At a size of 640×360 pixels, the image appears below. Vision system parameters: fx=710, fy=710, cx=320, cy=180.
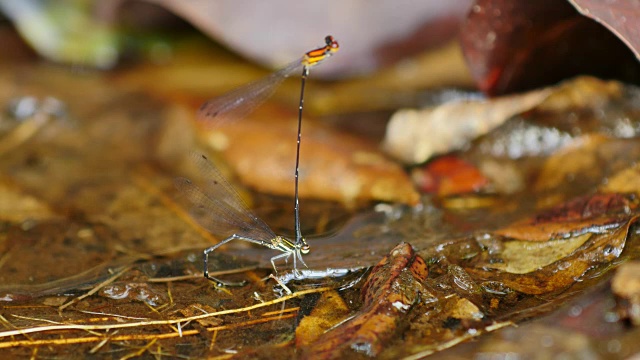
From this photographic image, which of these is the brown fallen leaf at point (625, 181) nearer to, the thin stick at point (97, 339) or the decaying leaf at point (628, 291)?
the decaying leaf at point (628, 291)

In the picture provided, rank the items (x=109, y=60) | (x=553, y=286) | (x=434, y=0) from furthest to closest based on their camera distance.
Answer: (x=109, y=60) → (x=434, y=0) → (x=553, y=286)

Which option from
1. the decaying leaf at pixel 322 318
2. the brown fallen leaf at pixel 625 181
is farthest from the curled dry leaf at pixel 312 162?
the decaying leaf at pixel 322 318

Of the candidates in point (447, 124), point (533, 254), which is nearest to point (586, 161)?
point (447, 124)

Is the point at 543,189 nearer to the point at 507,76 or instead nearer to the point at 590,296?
the point at 507,76

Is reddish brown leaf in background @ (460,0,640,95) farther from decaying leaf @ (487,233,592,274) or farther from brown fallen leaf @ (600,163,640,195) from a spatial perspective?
decaying leaf @ (487,233,592,274)

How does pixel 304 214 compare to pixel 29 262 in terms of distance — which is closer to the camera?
pixel 29 262

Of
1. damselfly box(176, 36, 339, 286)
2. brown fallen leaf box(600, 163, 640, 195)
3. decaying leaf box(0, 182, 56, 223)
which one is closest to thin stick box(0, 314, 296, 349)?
damselfly box(176, 36, 339, 286)

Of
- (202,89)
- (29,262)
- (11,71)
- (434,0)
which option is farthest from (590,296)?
(11,71)
